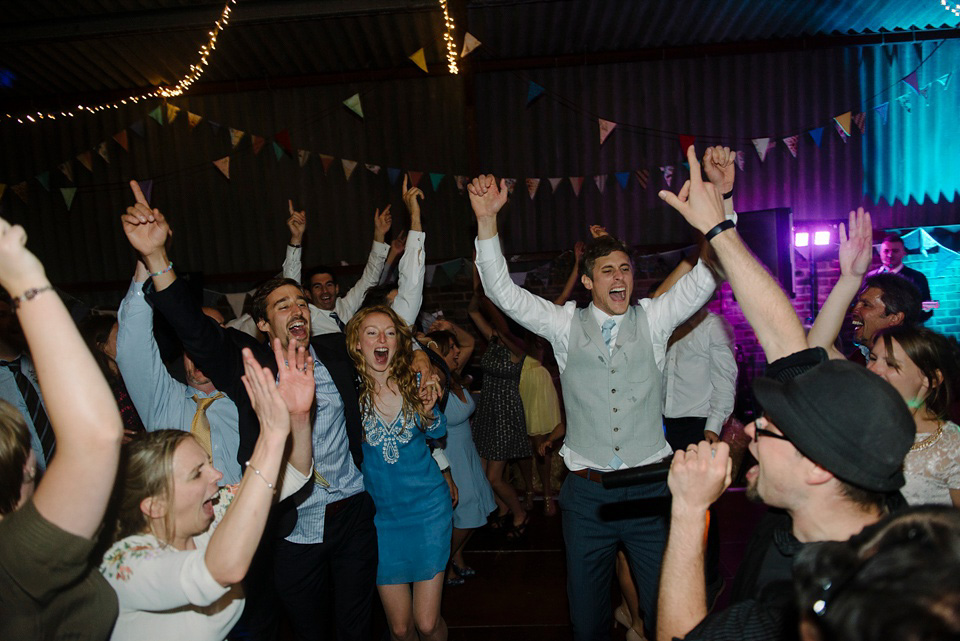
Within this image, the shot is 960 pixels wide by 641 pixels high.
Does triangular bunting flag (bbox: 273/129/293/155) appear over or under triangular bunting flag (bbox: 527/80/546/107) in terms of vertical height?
under

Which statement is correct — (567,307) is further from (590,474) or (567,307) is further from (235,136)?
(235,136)

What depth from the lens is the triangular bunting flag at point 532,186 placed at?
6.95 metres

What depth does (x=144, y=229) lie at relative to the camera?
223 cm

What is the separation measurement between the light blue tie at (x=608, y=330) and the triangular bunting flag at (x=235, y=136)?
17.6 feet

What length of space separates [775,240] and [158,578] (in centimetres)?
584

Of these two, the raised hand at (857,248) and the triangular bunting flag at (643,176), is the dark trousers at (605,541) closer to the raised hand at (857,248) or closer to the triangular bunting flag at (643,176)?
the raised hand at (857,248)

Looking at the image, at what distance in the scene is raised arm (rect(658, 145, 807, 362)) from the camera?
5.82 ft

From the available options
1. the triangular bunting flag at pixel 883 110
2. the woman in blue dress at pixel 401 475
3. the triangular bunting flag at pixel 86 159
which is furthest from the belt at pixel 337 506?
the triangular bunting flag at pixel 883 110

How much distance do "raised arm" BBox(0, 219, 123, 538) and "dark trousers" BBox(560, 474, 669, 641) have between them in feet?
6.31

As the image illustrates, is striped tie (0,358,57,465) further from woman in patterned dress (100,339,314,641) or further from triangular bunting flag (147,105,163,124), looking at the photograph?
triangular bunting flag (147,105,163,124)

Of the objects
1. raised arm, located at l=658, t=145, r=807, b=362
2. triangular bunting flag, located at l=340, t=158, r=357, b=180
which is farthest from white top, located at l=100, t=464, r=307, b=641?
triangular bunting flag, located at l=340, t=158, r=357, b=180

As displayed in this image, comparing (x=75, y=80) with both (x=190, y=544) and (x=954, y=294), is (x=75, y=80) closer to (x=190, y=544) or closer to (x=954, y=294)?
(x=190, y=544)

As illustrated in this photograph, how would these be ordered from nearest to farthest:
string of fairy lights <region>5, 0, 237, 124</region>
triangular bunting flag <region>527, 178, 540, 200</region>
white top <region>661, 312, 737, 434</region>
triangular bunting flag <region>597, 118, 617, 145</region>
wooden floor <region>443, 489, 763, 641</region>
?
wooden floor <region>443, 489, 763, 641</region>
white top <region>661, 312, 737, 434</region>
string of fairy lights <region>5, 0, 237, 124</region>
triangular bunting flag <region>597, 118, 617, 145</region>
triangular bunting flag <region>527, 178, 540, 200</region>

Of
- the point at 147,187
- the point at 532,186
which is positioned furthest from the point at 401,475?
the point at 147,187
